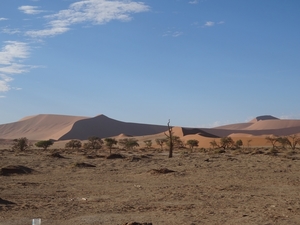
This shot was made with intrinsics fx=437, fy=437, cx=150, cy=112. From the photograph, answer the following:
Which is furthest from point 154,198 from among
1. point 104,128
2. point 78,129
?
point 104,128

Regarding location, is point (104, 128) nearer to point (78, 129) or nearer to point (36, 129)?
point (78, 129)

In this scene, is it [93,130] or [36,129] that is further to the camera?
[36,129]

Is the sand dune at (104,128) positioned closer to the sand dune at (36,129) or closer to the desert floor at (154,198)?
the sand dune at (36,129)

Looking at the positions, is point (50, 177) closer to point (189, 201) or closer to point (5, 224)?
point (189, 201)

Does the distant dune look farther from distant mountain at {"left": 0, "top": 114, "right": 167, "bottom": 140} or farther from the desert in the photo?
the desert

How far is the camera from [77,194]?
49.3 feet

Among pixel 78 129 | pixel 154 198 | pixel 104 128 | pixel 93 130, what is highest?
pixel 104 128

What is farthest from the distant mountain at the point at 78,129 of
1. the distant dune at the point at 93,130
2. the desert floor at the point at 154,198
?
the desert floor at the point at 154,198

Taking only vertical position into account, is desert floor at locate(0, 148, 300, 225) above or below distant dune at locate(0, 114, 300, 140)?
below

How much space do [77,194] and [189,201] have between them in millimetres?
4150

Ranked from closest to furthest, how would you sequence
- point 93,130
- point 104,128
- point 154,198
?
point 154,198, point 93,130, point 104,128

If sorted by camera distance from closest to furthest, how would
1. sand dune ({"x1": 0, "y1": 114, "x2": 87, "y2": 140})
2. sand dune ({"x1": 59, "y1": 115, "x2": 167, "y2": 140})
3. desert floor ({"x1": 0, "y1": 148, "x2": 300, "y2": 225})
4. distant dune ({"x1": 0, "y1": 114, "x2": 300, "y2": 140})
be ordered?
desert floor ({"x1": 0, "y1": 148, "x2": 300, "y2": 225}) < sand dune ({"x1": 59, "y1": 115, "x2": 167, "y2": 140}) < distant dune ({"x1": 0, "y1": 114, "x2": 300, "y2": 140}) < sand dune ({"x1": 0, "y1": 114, "x2": 87, "y2": 140})

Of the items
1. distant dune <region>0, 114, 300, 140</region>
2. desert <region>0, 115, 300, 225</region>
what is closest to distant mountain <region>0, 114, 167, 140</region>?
distant dune <region>0, 114, 300, 140</region>

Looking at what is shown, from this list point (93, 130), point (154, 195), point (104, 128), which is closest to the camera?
point (154, 195)
